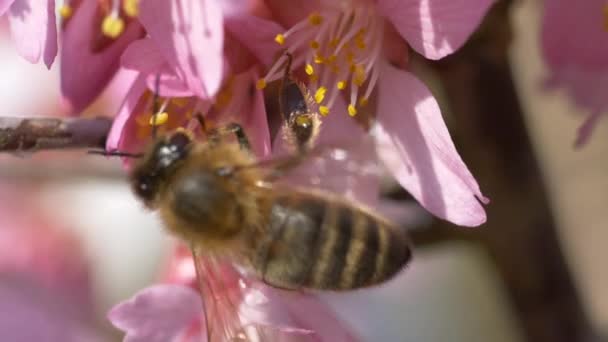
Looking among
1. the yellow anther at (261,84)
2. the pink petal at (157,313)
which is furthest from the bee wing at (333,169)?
the pink petal at (157,313)

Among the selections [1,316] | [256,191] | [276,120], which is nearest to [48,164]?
[1,316]

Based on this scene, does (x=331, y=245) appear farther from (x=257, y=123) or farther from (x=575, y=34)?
(x=575, y=34)

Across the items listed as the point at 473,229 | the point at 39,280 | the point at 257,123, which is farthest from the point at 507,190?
the point at 39,280

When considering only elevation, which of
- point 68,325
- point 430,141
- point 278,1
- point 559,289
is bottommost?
point 68,325

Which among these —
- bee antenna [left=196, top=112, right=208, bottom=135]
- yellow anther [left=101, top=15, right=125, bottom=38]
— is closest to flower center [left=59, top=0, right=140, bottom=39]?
yellow anther [left=101, top=15, right=125, bottom=38]

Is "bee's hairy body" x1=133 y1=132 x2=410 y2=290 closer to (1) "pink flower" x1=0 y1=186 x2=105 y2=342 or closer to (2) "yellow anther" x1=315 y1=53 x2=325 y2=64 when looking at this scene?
(2) "yellow anther" x1=315 y1=53 x2=325 y2=64

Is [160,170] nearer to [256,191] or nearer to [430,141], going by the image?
[256,191]

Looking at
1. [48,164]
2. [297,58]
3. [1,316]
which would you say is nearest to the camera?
[297,58]
